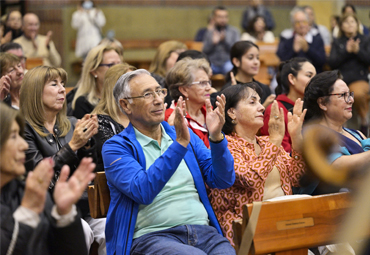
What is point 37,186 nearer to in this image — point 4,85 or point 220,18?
point 4,85

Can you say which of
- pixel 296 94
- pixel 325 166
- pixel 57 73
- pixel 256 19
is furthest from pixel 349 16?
pixel 325 166

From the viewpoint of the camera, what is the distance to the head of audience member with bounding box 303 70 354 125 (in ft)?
9.21

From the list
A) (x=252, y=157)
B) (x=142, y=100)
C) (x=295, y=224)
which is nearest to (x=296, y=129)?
(x=252, y=157)

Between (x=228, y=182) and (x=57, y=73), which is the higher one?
(x=57, y=73)

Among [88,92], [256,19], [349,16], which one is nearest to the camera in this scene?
[88,92]

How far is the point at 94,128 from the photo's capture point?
256 centimetres

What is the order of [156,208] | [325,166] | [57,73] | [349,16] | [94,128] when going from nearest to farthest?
[325,166] → [156,208] → [94,128] → [57,73] → [349,16]

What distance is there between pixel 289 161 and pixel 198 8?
767cm

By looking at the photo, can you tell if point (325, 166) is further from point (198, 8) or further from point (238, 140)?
point (198, 8)

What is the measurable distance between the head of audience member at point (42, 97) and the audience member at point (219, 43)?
3.70m

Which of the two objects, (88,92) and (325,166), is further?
(88,92)

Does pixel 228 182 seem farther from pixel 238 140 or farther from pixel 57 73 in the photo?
pixel 57 73

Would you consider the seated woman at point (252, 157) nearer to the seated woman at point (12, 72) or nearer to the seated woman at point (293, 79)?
the seated woman at point (293, 79)

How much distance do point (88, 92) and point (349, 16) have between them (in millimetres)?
3347
